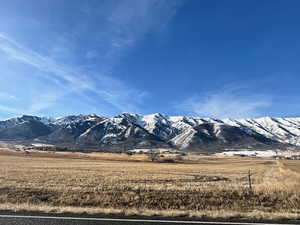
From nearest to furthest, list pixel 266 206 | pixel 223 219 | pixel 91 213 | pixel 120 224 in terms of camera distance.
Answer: pixel 120 224 → pixel 223 219 → pixel 91 213 → pixel 266 206

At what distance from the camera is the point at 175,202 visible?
15.4 m

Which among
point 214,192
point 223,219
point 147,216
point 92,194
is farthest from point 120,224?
point 214,192

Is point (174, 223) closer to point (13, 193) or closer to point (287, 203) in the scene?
point (287, 203)

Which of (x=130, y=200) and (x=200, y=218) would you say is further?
(x=130, y=200)

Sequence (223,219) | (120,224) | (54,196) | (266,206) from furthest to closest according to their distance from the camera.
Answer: (54,196) < (266,206) < (223,219) < (120,224)

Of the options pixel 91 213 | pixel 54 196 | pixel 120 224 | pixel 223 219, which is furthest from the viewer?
pixel 54 196

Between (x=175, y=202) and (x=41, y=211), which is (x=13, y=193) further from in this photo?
(x=175, y=202)

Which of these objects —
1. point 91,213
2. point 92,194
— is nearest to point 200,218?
point 91,213

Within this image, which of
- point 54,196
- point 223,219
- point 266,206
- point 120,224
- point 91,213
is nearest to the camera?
point 120,224

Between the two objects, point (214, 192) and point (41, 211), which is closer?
point (41, 211)

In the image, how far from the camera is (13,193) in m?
17.3

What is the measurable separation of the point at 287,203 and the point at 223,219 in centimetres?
709

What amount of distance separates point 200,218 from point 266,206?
653 centimetres

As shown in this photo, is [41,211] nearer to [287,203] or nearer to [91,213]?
[91,213]
